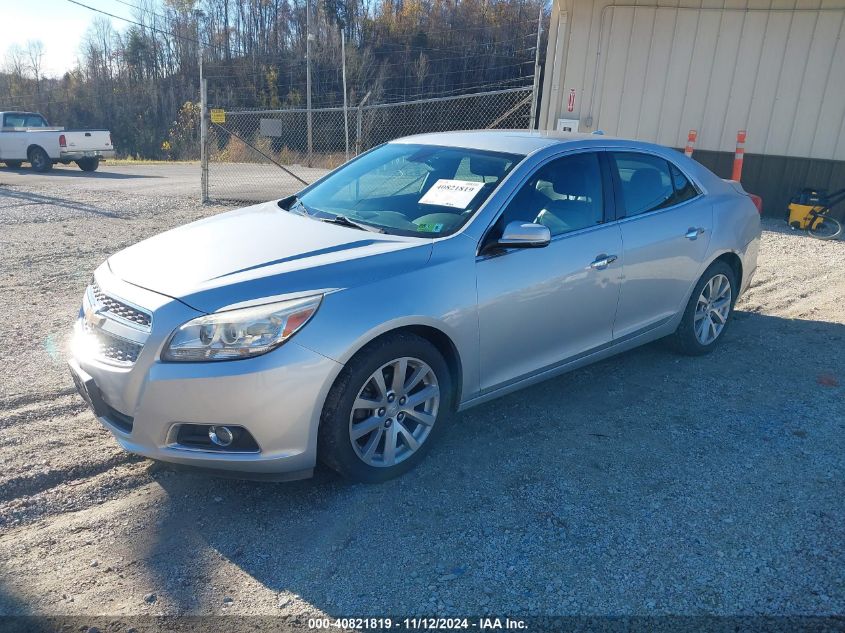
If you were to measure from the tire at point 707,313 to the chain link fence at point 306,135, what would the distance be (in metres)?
9.74

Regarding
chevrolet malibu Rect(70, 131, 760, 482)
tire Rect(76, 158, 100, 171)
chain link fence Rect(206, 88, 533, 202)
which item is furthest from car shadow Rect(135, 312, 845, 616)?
tire Rect(76, 158, 100, 171)

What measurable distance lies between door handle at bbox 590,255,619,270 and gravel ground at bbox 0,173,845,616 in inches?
36.2

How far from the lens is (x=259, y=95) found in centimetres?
4556

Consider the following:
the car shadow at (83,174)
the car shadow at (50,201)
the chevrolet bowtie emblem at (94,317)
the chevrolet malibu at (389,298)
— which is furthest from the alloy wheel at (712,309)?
the car shadow at (83,174)

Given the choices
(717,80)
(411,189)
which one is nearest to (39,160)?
(717,80)

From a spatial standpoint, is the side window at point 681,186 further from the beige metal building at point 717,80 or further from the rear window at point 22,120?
the rear window at point 22,120

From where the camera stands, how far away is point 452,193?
3842 mm

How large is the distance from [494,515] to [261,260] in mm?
1655

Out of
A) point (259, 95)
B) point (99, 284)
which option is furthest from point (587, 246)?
point (259, 95)

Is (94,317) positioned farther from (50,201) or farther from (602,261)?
(50,201)

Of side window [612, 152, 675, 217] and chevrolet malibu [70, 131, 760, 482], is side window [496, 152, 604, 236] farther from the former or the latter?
side window [612, 152, 675, 217]

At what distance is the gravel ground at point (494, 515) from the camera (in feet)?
8.45

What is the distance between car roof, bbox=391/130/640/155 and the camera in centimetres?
412

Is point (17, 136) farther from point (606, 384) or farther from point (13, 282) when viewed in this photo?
point (606, 384)
